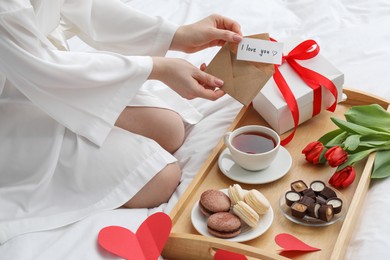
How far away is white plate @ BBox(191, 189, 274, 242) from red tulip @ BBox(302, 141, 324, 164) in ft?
0.62

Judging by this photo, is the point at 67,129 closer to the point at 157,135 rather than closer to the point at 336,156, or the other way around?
the point at 157,135

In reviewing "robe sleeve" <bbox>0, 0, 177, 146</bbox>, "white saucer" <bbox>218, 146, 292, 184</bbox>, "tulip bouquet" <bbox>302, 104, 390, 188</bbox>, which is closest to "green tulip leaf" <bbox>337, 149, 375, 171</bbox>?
"tulip bouquet" <bbox>302, 104, 390, 188</bbox>

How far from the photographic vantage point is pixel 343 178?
4.31ft

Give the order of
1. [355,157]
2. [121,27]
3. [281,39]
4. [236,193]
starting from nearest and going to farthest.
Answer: [236,193] < [355,157] < [121,27] < [281,39]

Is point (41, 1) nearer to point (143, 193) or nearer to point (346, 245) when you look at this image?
point (143, 193)

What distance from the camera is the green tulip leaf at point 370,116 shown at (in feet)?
4.67

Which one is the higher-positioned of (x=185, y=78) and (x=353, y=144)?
(x=185, y=78)

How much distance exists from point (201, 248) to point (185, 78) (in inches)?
14.7

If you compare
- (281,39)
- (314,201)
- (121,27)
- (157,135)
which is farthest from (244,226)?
(281,39)

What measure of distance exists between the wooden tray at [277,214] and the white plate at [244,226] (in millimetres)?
15

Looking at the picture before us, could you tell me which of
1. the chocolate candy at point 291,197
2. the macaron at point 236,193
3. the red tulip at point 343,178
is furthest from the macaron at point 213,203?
the red tulip at point 343,178

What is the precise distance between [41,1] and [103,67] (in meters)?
0.19

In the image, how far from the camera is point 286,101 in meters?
1.46

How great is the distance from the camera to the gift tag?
4.50 feet
